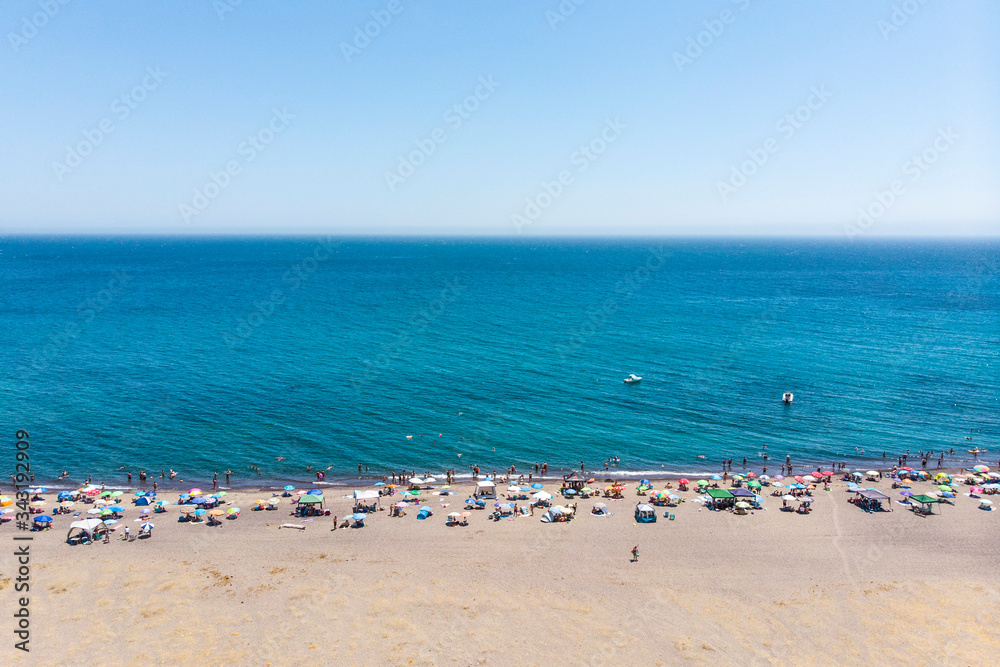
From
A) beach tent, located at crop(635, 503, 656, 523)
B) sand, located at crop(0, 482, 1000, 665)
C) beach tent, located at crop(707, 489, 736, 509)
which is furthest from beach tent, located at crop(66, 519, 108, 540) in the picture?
beach tent, located at crop(707, 489, 736, 509)

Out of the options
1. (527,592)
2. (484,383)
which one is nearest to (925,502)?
(527,592)

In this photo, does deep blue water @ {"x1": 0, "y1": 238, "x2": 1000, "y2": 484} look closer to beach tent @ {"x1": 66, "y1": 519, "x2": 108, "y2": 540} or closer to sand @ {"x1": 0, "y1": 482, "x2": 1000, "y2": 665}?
beach tent @ {"x1": 66, "y1": 519, "x2": 108, "y2": 540}

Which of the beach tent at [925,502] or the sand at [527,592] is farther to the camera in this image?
the beach tent at [925,502]

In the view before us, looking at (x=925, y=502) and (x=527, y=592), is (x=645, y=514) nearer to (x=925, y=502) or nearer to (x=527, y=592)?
(x=527, y=592)

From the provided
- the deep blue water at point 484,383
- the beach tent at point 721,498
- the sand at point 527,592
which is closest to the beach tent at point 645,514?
the sand at point 527,592

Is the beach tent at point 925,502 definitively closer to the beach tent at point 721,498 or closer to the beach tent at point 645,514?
the beach tent at point 721,498
